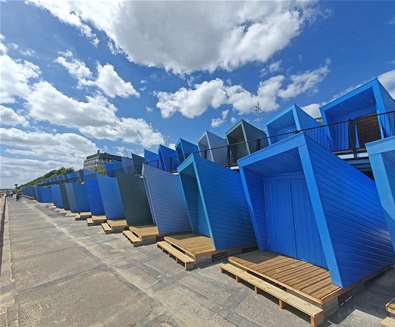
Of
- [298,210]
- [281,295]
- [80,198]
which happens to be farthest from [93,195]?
[281,295]

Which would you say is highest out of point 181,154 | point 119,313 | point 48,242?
point 181,154

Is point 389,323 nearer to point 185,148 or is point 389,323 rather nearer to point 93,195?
point 185,148

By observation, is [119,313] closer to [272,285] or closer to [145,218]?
[272,285]

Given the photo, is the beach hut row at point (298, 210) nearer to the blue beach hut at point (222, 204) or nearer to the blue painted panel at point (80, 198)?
the blue beach hut at point (222, 204)

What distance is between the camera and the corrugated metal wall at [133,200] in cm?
1276

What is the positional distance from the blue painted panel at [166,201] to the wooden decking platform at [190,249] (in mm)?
1127

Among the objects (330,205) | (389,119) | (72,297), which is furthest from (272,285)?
(389,119)

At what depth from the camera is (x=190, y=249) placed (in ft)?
23.3

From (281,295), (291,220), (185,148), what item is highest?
(185,148)

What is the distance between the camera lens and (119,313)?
416 cm

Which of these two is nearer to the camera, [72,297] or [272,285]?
[272,285]

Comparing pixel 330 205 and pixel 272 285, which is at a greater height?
pixel 330 205

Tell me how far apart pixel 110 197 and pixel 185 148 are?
7540 millimetres

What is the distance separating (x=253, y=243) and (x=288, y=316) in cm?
393
